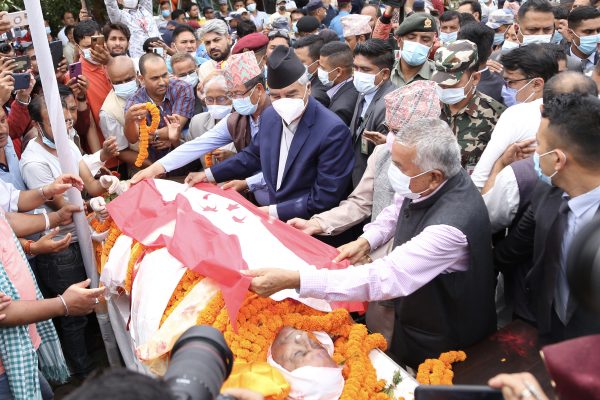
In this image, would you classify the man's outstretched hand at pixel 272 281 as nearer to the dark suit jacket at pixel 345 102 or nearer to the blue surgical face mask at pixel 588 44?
the dark suit jacket at pixel 345 102

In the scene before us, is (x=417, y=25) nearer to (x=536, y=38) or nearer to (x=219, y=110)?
(x=536, y=38)

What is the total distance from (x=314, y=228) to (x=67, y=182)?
1619 millimetres

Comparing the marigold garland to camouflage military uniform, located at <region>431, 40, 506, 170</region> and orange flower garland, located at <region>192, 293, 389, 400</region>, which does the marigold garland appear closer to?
orange flower garland, located at <region>192, 293, 389, 400</region>

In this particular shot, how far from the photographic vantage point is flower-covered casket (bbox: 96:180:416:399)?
2576mm

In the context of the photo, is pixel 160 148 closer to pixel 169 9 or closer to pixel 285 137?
pixel 285 137

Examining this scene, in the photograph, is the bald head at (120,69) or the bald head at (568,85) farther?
the bald head at (120,69)

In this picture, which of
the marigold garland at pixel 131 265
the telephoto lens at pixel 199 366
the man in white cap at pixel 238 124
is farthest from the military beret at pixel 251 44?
the telephoto lens at pixel 199 366

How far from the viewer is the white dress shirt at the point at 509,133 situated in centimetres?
334

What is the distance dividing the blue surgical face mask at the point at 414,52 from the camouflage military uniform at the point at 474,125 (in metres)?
1.17

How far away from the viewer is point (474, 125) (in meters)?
4.02

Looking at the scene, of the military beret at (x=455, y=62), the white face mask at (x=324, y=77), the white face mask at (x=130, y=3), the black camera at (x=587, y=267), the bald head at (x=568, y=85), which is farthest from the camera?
the white face mask at (x=130, y=3)

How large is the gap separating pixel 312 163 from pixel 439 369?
1613 millimetres

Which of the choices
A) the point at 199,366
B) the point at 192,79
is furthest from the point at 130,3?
the point at 199,366

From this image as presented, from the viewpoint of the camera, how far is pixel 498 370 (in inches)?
104
